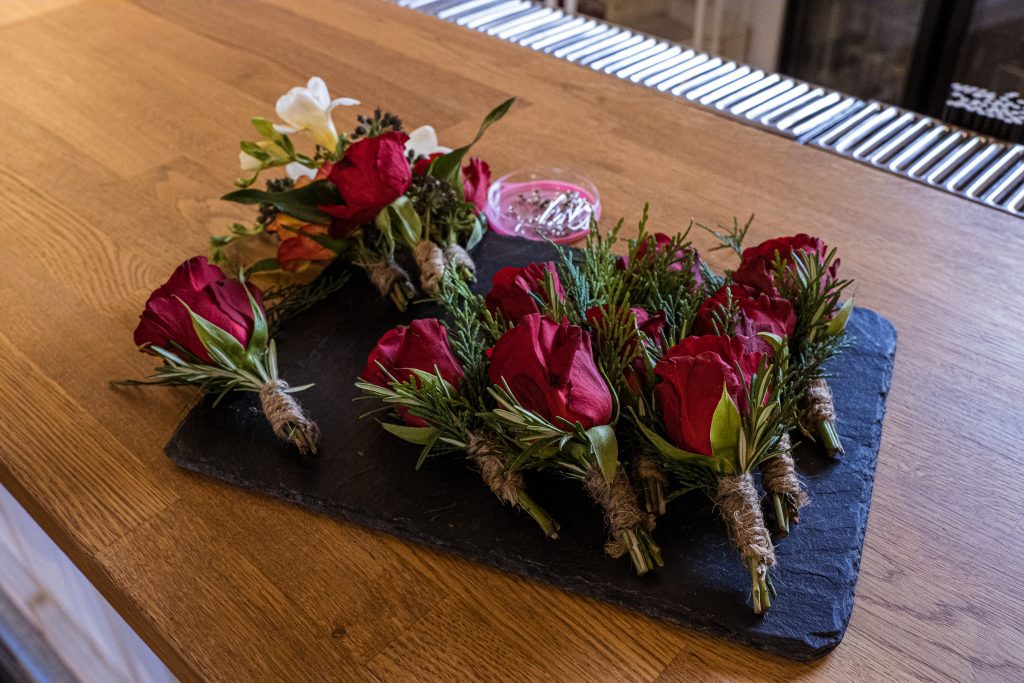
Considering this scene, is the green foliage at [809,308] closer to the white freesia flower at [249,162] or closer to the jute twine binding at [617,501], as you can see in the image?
the jute twine binding at [617,501]

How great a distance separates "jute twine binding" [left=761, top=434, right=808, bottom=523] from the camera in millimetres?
604

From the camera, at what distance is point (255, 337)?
29.4 inches

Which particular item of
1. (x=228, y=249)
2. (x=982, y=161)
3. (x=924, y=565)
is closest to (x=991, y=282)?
(x=982, y=161)

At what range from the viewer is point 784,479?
60cm

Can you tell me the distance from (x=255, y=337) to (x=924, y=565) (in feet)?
1.70

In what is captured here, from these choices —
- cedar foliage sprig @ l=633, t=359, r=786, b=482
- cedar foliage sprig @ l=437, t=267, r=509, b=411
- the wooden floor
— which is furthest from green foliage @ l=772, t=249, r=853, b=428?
the wooden floor

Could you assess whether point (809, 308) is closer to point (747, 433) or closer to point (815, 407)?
point (815, 407)

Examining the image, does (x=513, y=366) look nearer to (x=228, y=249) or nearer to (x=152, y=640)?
(x=152, y=640)

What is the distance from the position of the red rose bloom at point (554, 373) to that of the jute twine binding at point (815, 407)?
179mm

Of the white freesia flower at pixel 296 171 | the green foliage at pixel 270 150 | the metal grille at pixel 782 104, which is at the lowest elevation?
the metal grille at pixel 782 104

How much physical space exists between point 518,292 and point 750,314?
163mm

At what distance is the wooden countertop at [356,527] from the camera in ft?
1.91

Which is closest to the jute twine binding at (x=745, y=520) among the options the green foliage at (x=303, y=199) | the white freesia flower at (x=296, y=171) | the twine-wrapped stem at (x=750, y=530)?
the twine-wrapped stem at (x=750, y=530)

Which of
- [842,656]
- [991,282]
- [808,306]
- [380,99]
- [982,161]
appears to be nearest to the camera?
[842,656]
